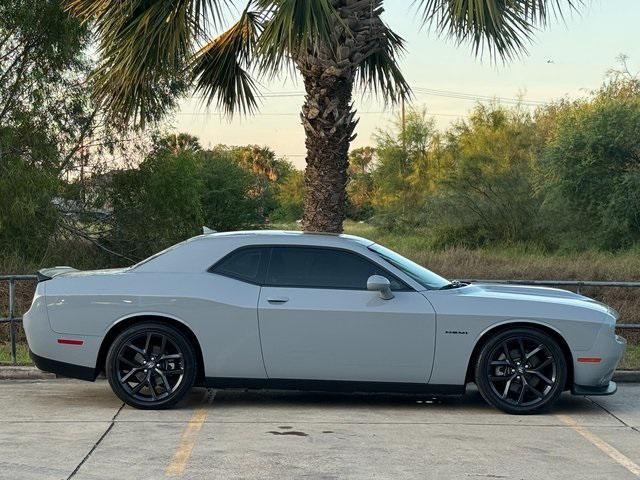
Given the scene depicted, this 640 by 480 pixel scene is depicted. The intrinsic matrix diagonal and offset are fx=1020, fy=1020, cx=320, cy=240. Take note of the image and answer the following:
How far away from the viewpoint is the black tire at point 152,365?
852cm

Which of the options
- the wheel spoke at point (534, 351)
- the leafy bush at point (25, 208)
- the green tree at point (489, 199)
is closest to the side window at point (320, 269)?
the wheel spoke at point (534, 351)

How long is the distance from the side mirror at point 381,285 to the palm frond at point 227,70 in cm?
739

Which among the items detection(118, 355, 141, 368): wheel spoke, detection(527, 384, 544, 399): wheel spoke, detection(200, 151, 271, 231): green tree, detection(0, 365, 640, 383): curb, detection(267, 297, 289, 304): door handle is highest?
detection(200, 151, 271, 231): green tree

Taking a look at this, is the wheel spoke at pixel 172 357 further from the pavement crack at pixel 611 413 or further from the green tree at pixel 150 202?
the green tree at pixel 150 202

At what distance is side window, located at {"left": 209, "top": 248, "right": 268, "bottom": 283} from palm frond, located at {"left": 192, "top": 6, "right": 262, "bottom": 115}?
6.75m

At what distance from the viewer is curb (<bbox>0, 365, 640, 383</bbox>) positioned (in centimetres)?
1042

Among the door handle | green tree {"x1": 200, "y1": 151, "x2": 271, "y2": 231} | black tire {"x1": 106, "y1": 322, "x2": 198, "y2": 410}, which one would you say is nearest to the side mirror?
the door handle

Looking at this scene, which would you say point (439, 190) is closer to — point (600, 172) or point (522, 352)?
point (600, 172)

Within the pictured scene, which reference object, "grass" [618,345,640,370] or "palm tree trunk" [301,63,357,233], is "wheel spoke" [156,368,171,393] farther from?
"palm tree trunk" [301,63,357,233]

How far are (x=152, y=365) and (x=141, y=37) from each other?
18.8ft

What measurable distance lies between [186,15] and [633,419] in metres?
7.57

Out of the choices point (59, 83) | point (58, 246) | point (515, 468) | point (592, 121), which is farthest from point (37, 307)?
point (592, 121)

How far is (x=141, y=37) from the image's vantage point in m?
12.9

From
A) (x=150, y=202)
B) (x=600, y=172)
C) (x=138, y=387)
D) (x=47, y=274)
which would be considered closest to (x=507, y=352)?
(x=138, y=387)
